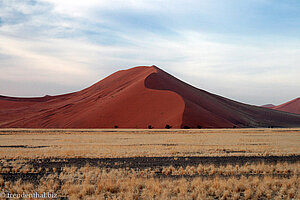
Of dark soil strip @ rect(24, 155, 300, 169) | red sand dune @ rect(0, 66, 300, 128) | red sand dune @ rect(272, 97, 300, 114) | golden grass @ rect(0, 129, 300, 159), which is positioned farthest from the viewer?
red sand dune @ rect(272, 97, 300, 114)

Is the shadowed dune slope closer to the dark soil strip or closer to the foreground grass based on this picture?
the dark soil strip

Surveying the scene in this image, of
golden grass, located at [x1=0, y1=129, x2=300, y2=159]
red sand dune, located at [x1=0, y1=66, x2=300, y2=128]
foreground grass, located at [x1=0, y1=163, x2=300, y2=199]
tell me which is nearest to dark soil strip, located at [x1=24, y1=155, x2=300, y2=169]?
golden grass, located at [x1=0, y1=129, x2=300, y2=159]

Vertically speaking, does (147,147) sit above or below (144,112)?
below

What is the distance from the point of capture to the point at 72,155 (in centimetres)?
1930

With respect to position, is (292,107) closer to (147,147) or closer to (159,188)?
(147,147)

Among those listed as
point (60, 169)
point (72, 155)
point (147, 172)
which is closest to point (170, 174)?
point (147, 172)

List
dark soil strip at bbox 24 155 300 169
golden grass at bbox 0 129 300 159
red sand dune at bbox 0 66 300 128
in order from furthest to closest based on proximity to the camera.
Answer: red sand dune at bbox 0 66 300 128 < golden grass at bbox 0 129 300 159 < dark soil strip at bbox 24 155 300 169

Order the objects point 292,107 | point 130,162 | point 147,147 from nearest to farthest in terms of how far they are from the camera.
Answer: point 130,162
point 147,147
point 292,107

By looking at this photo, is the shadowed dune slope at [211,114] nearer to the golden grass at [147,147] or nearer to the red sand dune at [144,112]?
the red sand dune at [144,112]

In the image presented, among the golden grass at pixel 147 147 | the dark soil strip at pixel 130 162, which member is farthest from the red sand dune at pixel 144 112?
the dark soil strip at pixel 130 162

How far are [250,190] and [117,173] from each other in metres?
5.72

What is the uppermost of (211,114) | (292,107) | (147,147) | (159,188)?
(292,107)

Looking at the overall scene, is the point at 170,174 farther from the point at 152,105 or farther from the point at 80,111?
the point at 80,111

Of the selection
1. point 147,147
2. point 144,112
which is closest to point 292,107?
point 144,112
